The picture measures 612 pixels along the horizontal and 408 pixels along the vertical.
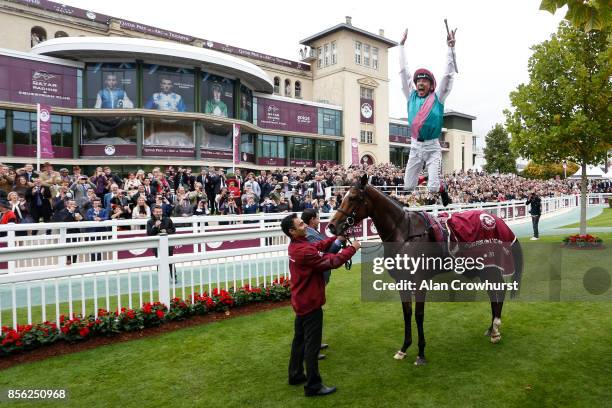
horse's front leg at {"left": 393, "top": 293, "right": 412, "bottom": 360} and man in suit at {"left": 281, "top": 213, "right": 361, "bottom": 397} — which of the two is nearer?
man in suit at {"left": 281, "top": 213, "right": 361, "bottom": 397}

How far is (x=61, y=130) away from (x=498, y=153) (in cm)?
5655

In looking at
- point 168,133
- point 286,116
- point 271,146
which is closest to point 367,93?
point 286,116

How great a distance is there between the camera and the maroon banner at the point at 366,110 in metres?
46.5

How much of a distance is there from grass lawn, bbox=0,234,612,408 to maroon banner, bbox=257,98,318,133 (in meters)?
33.7

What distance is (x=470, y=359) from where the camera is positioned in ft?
15.6

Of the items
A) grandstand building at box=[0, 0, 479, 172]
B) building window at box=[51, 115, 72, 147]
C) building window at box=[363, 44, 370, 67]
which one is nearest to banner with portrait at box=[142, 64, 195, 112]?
grandstand building at box=[0, 0, 479, 172]

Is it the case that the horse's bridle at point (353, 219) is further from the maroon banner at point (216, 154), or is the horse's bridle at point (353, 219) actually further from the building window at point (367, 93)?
the building window at point (367, 93)

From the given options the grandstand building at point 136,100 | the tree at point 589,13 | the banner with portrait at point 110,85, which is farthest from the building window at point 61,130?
the tree at point 589,13

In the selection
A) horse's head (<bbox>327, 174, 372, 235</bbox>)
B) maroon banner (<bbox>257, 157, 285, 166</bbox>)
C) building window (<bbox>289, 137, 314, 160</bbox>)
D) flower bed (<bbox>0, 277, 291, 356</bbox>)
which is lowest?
flower bed (<bbox>0, 277, 291, 356</bbox>)

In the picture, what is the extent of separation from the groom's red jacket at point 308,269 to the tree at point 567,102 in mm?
10301

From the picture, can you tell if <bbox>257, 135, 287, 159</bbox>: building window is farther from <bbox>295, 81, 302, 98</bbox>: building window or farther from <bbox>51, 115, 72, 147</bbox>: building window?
<bbox>51, 115, 72, 147</bbox>: building window

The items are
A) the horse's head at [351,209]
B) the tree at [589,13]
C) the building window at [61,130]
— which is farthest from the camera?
the building window at [61,130]

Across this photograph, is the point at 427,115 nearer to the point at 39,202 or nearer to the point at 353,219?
the point at 353,219

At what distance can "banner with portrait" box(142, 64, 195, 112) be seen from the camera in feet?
98.3
